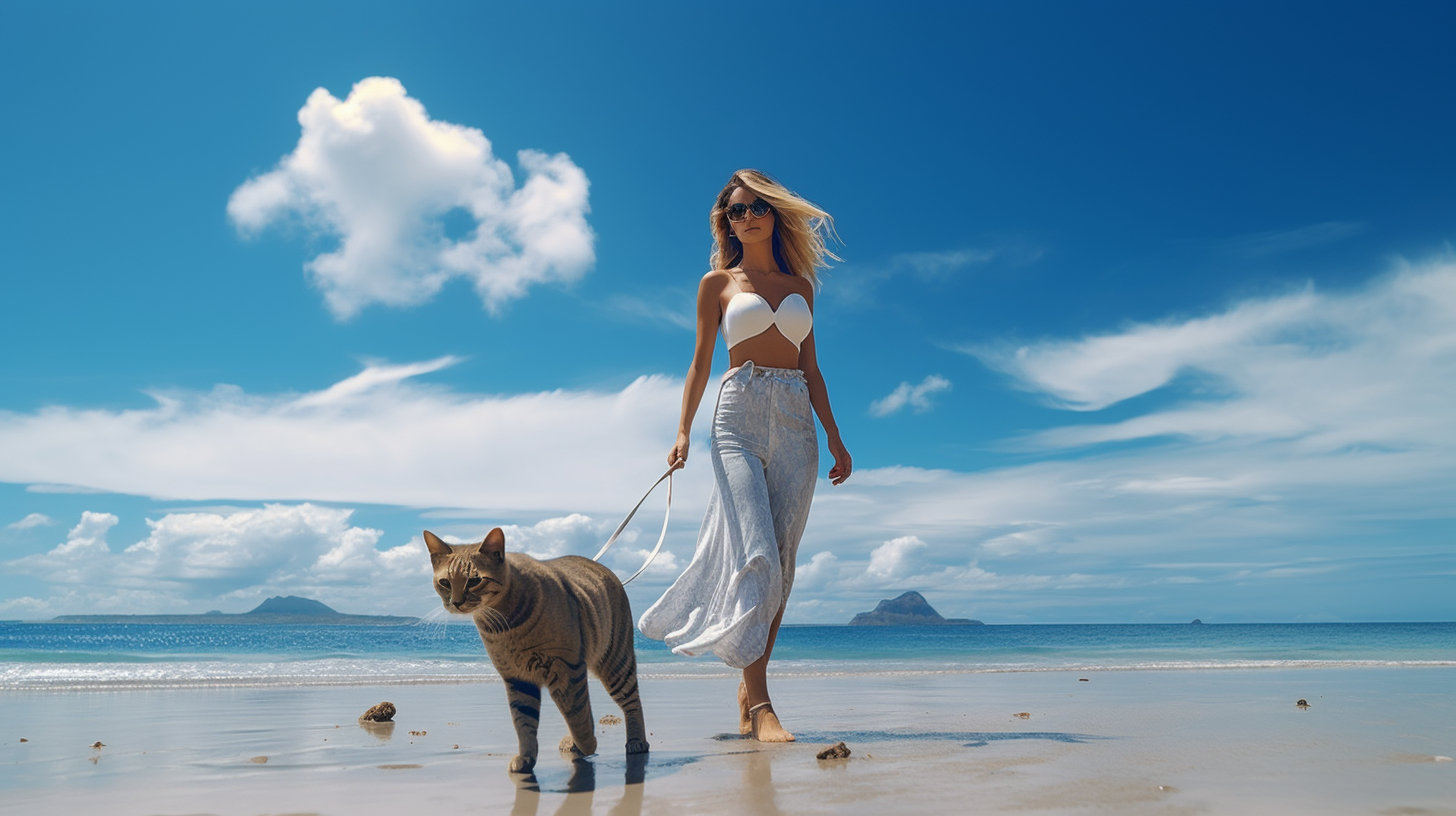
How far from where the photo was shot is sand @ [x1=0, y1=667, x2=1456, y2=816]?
9.84 feet

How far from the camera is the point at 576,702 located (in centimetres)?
338

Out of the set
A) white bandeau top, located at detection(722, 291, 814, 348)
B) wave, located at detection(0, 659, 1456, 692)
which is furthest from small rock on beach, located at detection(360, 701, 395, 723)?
wave, located at detection(0, 659, 1456, 692)

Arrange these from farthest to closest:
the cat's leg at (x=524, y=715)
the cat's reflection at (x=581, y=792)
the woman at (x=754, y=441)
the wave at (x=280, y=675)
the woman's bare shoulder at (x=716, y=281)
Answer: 1. the wave at (x=280, y=675)
2. the woman's bare shoulder at (x=716, y=281)
3. the woman at (x=754, y=441)
4. the cat's leg at (x=524, y=715)
5. the cat's reflection at (x=581, y=792)

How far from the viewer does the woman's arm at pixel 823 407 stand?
16.4ft

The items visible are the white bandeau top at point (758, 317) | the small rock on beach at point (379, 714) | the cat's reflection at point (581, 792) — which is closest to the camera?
the cat's reflection at point (581, 792)

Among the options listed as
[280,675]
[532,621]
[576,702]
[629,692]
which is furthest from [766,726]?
[280,675]

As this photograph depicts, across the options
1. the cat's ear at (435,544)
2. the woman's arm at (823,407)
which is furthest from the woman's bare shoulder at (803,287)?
the cat's ear at (435,544)

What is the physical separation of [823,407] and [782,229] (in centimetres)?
102

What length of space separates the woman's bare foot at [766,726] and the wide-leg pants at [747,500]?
425 mm

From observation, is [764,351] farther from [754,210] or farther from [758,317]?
[754,210]

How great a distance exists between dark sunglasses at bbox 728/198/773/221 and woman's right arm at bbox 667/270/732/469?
12.9 inches

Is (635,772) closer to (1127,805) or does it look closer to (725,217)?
(1127,805)

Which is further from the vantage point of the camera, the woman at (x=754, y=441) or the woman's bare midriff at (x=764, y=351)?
the woman's bare midriff at (x=764, y=351)

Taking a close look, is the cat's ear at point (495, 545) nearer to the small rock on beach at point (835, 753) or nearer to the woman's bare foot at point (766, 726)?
the small rock on beach at point (835, 753)
